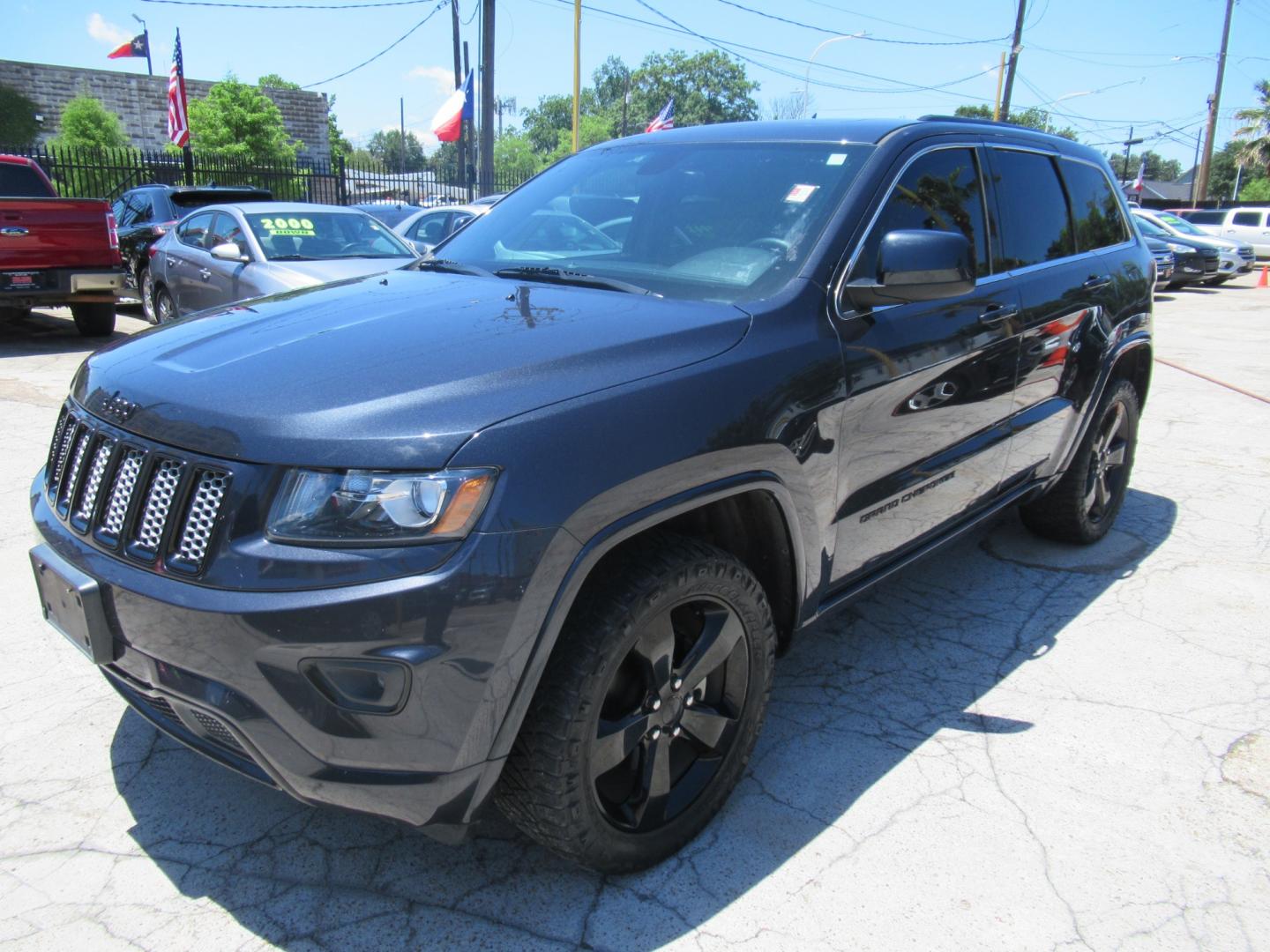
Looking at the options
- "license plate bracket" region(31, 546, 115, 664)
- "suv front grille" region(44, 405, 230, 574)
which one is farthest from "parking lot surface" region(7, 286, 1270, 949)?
"suv front grille" region(44, 405, 230, 574)

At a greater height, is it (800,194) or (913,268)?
(800,194)

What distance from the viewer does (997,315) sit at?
334 cm

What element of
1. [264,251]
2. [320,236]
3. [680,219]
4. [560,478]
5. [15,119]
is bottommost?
[560,478]

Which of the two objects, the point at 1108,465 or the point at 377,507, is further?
the point at 1108,465

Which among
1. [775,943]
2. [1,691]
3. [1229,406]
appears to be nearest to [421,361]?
[775,943]

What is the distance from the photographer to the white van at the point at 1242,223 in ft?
96.9

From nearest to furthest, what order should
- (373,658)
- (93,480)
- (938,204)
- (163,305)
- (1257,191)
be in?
(373,658) < (93,480) < (938,204) < (163,305) < (1257,191)

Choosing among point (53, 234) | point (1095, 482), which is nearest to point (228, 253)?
point (53, 234)

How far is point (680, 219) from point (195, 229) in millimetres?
8137

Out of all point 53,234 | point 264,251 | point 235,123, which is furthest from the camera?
point 235,123

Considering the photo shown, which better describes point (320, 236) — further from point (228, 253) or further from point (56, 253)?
point (56, 253)

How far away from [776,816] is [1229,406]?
25.4 ft

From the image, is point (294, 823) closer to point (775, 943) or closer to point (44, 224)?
point (775, 943)

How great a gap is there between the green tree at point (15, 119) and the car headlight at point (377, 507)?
41.9m
